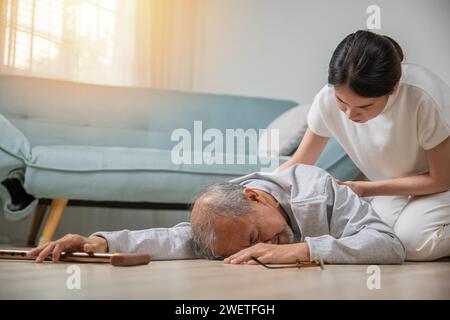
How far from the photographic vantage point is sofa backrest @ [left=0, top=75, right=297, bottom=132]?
5.93 feet

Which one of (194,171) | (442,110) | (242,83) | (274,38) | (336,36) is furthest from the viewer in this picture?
(242,83)

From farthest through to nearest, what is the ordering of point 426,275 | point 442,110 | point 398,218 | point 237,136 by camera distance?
point 237,136 < point 398,218 < point 442,110 < point 426,275

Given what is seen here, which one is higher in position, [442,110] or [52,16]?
[52,16]

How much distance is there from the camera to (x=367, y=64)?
2.91ft

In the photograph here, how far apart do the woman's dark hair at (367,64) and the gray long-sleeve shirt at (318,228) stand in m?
0.14

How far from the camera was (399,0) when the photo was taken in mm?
1177

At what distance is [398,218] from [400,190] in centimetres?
7

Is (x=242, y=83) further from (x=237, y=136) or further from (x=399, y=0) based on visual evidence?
(x=399, y=0)

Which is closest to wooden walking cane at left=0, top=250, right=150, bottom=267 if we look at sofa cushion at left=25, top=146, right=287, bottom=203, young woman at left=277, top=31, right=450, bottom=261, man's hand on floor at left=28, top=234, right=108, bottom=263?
man's hand on floor at left=28, top=234, right=108, bottom=263

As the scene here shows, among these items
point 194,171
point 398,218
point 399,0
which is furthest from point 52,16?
point 398,218

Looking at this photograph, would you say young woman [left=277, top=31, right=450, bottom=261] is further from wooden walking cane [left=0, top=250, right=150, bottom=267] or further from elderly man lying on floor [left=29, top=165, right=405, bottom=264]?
wooden walking cane [left=0, top=250, right=150, bottom=267]

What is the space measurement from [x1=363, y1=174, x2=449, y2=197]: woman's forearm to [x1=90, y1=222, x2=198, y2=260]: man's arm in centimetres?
32

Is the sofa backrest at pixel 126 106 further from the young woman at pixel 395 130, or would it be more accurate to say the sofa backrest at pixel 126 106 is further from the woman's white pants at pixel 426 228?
the woman's white pants at pixel 426 228

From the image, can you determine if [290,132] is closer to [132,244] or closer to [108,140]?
[108,140]
